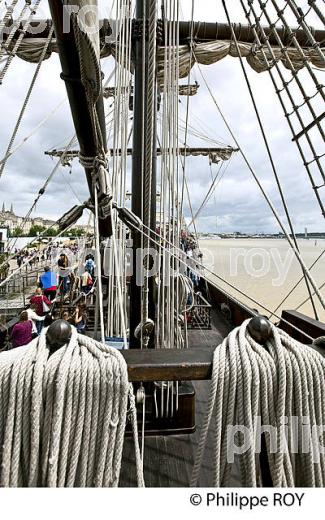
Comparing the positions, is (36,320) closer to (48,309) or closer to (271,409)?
(48,309)

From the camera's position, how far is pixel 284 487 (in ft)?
2.59

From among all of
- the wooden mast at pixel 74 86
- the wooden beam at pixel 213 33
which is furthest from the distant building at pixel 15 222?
the wooden beam at pixel 213 33

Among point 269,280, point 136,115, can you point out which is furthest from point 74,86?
point 269,280

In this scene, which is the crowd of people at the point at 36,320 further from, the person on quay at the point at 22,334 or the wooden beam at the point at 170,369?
the wooden beam at the point at 170,369

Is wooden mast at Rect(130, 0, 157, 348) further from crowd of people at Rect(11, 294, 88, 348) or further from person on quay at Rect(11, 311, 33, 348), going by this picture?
person on quay at Rect(11, 311, 33, 348)

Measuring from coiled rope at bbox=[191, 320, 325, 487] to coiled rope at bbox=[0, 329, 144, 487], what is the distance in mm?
236

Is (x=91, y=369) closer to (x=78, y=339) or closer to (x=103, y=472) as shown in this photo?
(x=78, y=339)

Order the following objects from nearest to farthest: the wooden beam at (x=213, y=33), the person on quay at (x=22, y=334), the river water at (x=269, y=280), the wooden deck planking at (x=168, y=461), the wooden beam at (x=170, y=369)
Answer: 1. the wooden beam at (x=170, y=369)
2. the wooden deck planking at (x=168, y=461)
3. the person on quay at (x=22, y=334)
4. the wooden beam at (x=213, y=33)
5. the river water at (x=269, y=280)

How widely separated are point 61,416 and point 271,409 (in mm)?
531

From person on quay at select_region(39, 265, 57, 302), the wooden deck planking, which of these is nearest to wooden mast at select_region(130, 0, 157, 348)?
the wooden deck planking

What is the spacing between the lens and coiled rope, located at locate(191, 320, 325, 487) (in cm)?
78

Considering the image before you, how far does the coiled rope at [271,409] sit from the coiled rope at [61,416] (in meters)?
0.24

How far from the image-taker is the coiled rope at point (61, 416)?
724 millimetres
